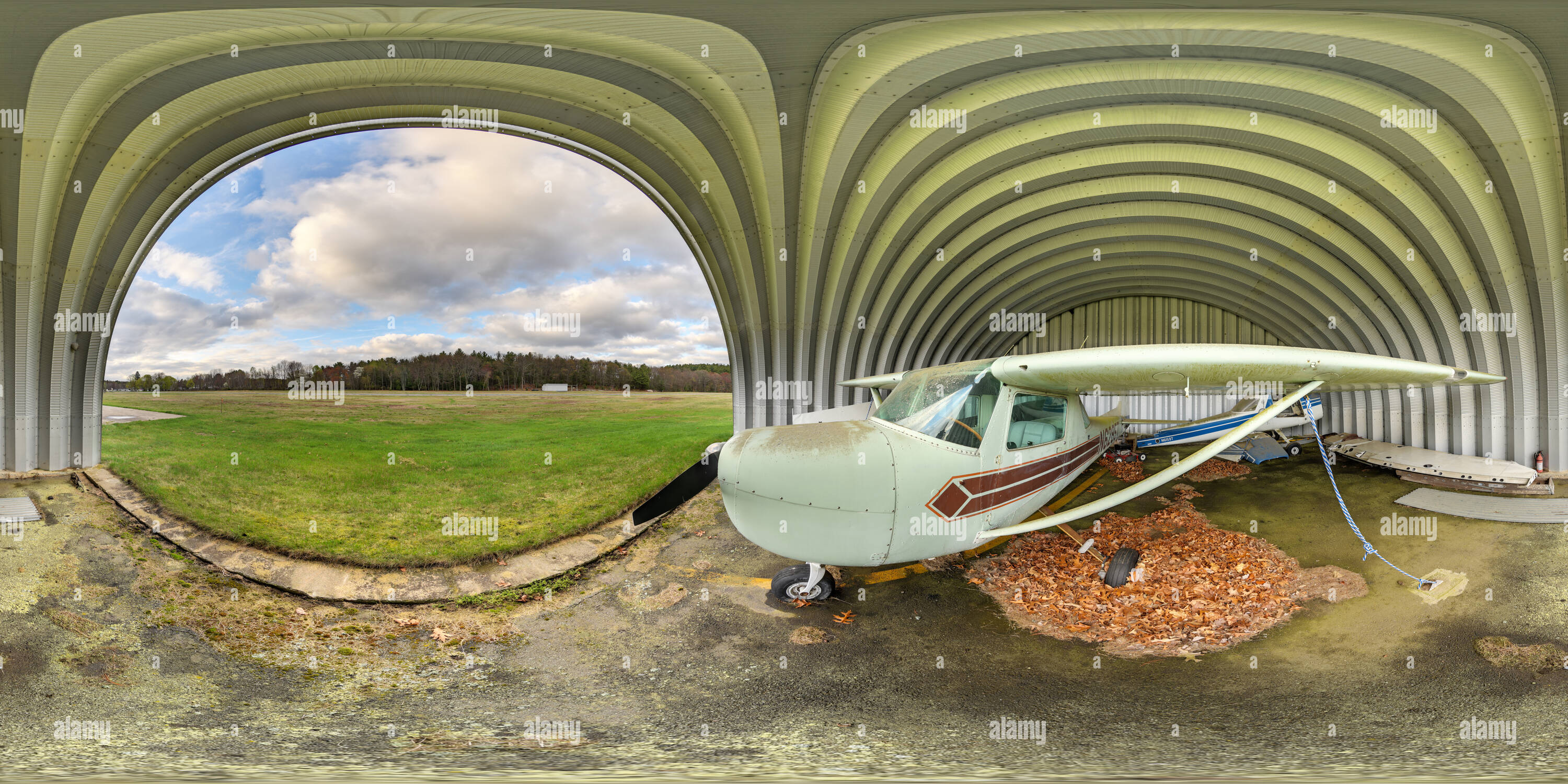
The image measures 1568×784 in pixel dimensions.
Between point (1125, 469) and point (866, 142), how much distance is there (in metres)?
9.45

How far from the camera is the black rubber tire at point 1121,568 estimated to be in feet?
20.4

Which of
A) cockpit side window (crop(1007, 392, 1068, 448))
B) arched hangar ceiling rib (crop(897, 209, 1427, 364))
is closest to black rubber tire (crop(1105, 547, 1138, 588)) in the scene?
cockpit side window (crop(1007, 392, 1068, 448))

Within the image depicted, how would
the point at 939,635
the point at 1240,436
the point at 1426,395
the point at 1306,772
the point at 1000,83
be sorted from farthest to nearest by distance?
1. the point at 1426,395
2. the point at 1000,83
3. the point at 939,635
4. the point at 1240,436
5. the point at 1306,772

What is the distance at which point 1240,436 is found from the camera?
191 inches

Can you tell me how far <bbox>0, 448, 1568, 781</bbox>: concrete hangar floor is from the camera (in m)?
3.49

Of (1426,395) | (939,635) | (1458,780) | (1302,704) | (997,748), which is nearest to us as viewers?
(1458,780)

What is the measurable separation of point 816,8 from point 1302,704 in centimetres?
715

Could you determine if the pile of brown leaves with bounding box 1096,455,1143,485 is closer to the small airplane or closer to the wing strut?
the small airplane

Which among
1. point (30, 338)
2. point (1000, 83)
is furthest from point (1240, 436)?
point (30, 338)

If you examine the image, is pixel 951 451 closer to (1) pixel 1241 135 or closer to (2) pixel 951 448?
(2) pixel 951 448

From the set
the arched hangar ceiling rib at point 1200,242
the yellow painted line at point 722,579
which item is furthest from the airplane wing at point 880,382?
the arched hangar ceiling rib at point 1200,242

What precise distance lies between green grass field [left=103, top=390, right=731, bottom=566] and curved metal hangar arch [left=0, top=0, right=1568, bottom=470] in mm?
2211

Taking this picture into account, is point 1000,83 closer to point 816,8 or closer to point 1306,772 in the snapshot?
point 816,8

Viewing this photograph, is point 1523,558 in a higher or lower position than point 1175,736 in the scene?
higher
